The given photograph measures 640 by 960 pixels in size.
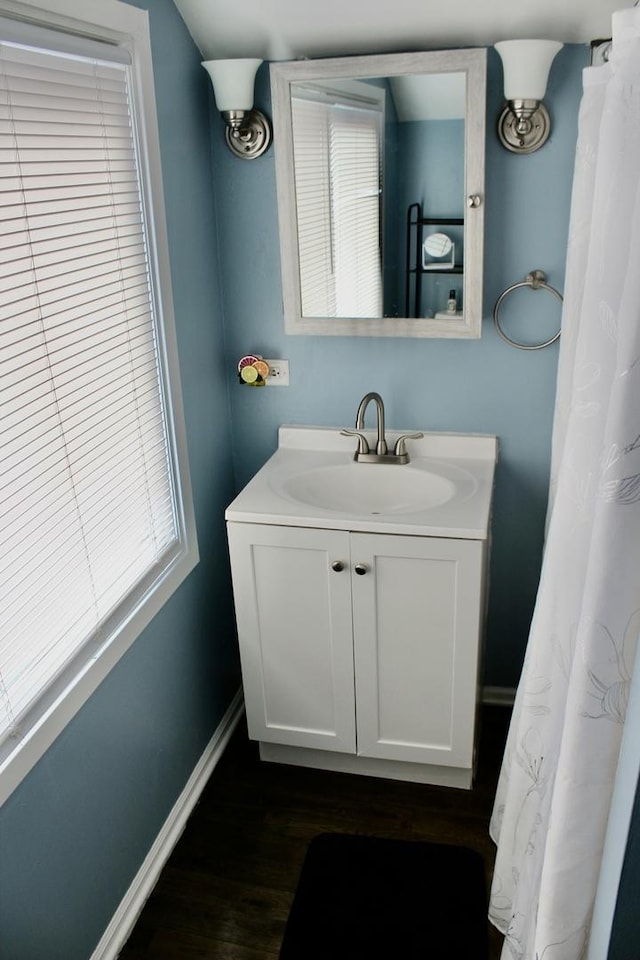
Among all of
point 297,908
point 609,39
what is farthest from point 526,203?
point 297,908

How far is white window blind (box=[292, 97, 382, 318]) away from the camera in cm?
216

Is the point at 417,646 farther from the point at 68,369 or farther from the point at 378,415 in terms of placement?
the point at 68,369

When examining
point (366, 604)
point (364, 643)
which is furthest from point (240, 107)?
point (364, 643)

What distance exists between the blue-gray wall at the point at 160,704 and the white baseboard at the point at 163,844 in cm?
3

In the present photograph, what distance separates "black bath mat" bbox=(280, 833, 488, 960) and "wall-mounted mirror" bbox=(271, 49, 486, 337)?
4.55 feet

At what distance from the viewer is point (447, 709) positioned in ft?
7.33

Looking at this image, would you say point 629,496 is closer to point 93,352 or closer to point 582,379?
point 582,379

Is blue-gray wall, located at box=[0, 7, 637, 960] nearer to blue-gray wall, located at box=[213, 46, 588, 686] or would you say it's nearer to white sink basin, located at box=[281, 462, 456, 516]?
blue-gray wall, located at box=[213, 46, 588, 686]

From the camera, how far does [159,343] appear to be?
6.80 ft

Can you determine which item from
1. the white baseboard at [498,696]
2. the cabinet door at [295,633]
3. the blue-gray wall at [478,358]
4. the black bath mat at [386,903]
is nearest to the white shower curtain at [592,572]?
the black bath mat at [386,903]

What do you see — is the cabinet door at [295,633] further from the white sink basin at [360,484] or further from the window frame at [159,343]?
the window frame at [159,343]

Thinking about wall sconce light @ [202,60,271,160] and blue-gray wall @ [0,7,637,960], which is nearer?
blue-gray wall @ [0,7,637,960]

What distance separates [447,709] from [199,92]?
1.77 m

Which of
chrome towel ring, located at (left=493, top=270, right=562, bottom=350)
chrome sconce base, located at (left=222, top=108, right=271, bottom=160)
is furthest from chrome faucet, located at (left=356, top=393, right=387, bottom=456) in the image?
chrome sconce base, located at (left=222, top=108, right=271, bottom=160)
